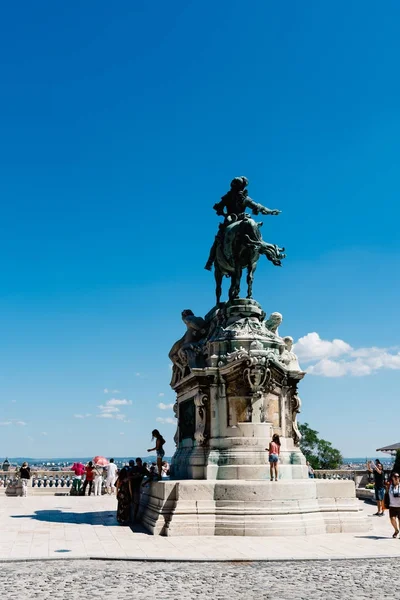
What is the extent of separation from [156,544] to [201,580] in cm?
345

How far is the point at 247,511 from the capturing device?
46.3 ft

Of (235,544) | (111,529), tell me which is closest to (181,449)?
(111,529)

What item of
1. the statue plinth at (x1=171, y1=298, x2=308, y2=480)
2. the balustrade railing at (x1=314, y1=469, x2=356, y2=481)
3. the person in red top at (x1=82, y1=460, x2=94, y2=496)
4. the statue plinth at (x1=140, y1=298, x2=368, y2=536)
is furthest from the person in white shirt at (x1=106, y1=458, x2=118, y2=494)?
the statue plinth at (x1=171, y1=298, x2=308, y2=480)

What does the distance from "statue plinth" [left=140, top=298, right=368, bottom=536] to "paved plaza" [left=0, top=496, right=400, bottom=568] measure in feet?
1.91

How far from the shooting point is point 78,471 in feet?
99.6

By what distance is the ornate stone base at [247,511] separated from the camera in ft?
45.6

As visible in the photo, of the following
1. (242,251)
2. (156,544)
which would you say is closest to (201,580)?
(156,544)

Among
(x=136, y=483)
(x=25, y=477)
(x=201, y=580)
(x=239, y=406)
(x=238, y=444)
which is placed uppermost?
(x=239, y=406)

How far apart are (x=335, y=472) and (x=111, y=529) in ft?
58.1

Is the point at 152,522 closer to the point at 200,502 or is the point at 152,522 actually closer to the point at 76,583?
the point at 200,502

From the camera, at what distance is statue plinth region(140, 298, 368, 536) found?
14.2 m

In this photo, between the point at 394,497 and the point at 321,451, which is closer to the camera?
the point at 394,497

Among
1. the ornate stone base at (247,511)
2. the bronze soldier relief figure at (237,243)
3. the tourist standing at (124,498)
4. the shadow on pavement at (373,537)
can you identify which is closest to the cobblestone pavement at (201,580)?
the shadow on pavement at (373,537)

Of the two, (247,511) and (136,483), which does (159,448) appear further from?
(247,511)
